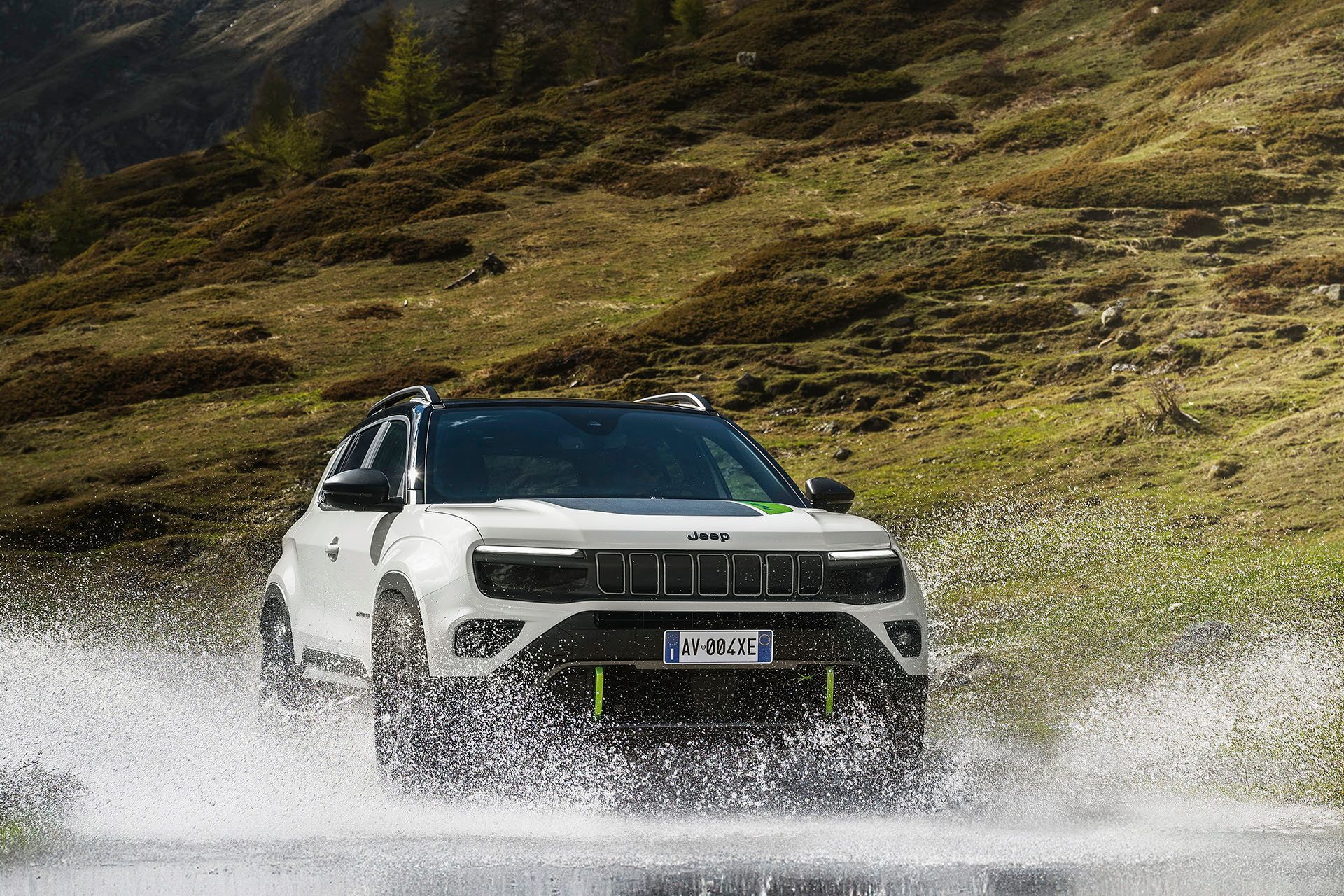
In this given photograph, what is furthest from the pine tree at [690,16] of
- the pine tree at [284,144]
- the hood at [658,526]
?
the hood at [658,526]

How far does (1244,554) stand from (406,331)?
2250 centimetres

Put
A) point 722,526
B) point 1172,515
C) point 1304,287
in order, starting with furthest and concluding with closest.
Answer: point 1304,287, point 1172,515, point 722,526

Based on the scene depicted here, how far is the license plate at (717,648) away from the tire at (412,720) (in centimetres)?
75

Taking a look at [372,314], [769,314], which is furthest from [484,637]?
[372,314]

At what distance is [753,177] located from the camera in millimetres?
42156

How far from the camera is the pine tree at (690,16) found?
2867 inches

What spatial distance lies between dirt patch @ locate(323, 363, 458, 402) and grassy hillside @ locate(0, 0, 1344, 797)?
13cm

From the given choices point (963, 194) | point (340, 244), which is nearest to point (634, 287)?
point (963, 194)

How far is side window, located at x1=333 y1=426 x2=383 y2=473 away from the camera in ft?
22.9

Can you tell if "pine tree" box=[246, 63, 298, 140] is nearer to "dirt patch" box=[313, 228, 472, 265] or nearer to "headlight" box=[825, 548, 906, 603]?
"dirt patch" box=[313, 228, 472, 265]

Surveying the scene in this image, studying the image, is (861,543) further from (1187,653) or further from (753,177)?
(753,177)

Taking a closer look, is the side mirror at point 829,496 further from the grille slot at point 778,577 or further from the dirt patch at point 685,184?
the dirt patch at point 685,184

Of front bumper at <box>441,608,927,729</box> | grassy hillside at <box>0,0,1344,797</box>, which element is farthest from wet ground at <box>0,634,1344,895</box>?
grassy hillside at <box>0,0,1344,797</box>

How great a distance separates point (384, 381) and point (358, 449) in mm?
19670
